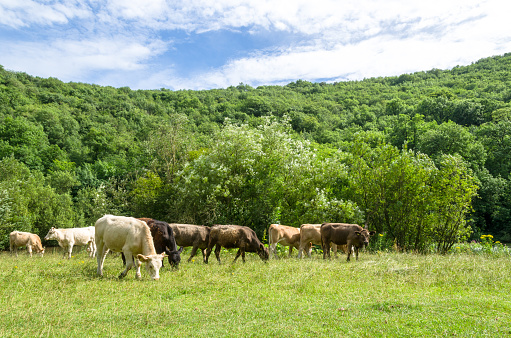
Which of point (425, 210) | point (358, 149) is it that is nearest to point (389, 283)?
point (425, 210)

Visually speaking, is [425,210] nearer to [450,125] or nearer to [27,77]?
[450,125]

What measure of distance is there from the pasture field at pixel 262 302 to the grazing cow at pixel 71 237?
8.94m

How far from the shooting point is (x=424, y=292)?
31.3ft

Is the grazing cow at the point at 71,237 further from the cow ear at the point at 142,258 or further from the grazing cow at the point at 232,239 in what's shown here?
the cow ear at the point at 142,258

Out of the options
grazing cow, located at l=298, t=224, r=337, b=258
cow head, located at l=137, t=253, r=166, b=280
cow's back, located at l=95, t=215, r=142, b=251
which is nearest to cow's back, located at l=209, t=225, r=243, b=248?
cow's back, located at l=95, t=215, r=142, b=251

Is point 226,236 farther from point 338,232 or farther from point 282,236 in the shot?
point 338,232

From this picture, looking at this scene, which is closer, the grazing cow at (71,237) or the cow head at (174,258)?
the cow head at (174,258)

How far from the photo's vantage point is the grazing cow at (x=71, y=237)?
2120 cm

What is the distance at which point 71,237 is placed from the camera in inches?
846

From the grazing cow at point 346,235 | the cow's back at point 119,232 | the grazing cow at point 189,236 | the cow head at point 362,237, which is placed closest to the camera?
the cow's back at point 119,232

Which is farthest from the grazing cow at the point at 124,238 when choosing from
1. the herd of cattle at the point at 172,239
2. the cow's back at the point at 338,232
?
the cow's back at the point at 338,232

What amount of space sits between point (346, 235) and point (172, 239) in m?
Answer: 8.59

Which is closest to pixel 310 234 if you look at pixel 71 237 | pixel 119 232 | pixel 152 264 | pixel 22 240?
pixel 152 264

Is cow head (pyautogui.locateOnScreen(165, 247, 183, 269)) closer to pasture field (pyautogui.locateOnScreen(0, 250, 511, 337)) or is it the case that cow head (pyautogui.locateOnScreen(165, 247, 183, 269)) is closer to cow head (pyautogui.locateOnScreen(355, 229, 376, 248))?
pasture field (pyautogui.locateOnScreen(0, 250, 511, 337))
